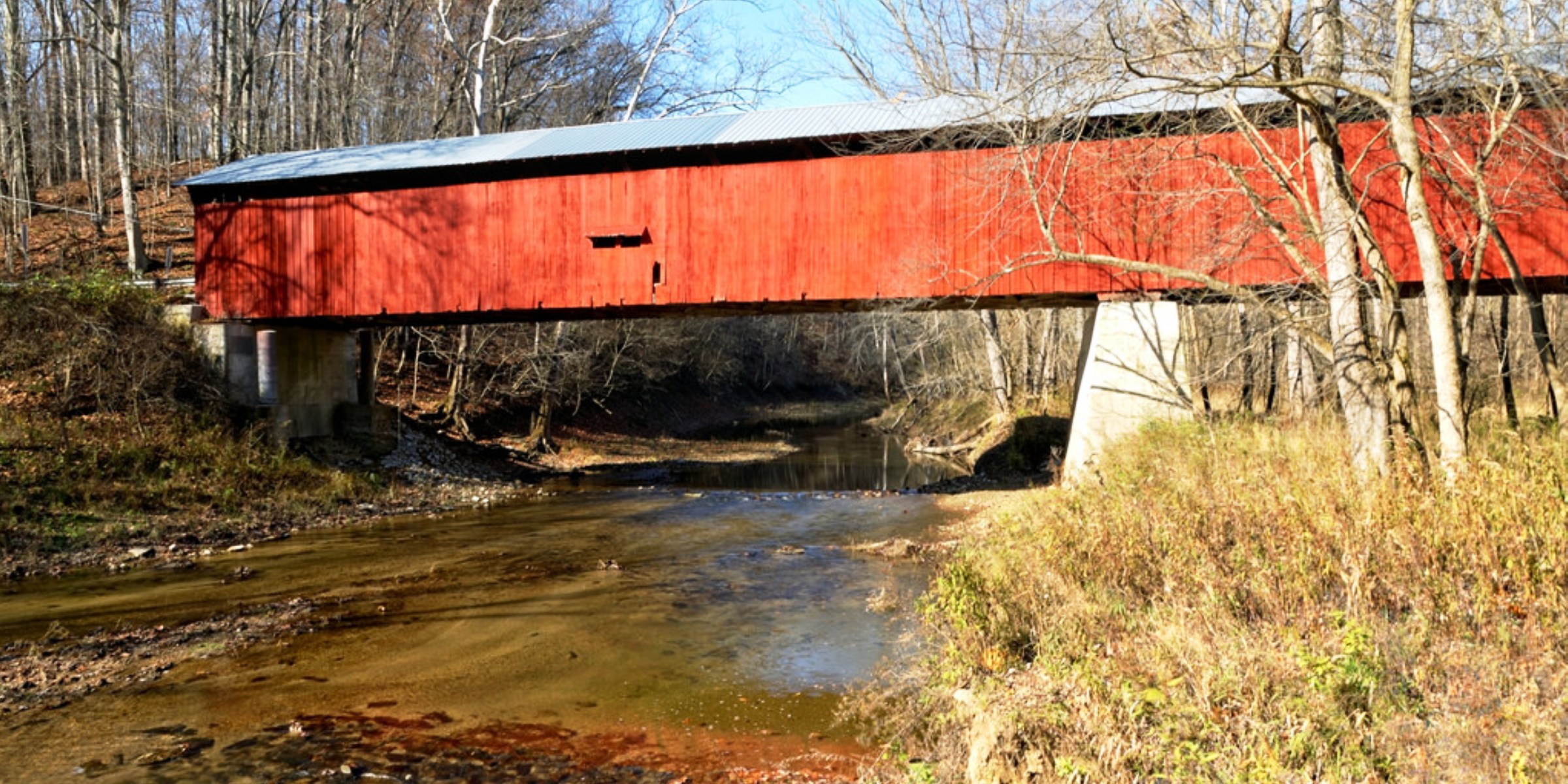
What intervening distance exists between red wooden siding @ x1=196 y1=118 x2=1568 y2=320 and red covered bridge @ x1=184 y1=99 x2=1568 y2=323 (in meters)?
0.03

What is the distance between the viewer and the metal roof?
13922mm

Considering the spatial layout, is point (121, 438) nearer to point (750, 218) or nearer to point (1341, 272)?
point (750, 218)

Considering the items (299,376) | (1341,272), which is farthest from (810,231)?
(299,376)

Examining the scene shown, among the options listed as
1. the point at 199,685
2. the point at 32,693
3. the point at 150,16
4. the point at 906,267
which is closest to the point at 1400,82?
the point at 906,267

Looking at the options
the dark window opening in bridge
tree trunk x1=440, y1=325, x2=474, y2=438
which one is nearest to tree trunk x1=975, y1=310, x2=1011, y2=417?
the dark window opening in bridge

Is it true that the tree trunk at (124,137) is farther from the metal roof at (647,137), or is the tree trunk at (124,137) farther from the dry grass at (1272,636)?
the dry grass at (1272,636)

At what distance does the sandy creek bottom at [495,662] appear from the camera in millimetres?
5254

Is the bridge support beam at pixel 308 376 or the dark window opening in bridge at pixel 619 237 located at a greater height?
the dark window opening in bridge at pixel 619 237

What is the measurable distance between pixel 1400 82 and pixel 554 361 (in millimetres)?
18127

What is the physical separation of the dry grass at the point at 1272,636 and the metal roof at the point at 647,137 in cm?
763

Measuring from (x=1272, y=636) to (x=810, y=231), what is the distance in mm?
10734

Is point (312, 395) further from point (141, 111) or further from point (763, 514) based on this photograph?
point (141, 111)

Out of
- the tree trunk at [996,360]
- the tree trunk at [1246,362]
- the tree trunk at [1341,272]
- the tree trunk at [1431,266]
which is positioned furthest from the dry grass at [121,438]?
the tree trunk at [1246,362]

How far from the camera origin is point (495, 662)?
23.2 feet
